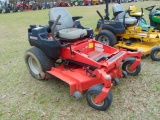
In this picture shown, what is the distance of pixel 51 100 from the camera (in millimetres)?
2787

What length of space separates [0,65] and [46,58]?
1.53 meters

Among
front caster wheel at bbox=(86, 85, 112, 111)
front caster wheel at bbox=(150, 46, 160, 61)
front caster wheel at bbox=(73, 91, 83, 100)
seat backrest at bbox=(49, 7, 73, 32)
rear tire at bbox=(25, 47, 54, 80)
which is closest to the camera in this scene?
front caster wheel at bbox=(86, 85, 112, 111)

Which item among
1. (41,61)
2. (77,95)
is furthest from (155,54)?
(41,61)

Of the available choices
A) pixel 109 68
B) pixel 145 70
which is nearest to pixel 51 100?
pixel 109 68

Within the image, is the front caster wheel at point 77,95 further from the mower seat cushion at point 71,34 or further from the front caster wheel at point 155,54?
the front caster wheel at point 155,54

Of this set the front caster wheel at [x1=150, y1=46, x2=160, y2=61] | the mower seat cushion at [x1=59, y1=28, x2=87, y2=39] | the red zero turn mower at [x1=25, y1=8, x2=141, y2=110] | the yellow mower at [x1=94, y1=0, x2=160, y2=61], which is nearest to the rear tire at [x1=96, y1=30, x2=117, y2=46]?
the yellow mower at [x1=94, y1=0, x2=160, y2=61]

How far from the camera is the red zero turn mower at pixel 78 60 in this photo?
256 cm

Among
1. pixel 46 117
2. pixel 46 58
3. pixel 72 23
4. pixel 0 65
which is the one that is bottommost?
pixel 46 117

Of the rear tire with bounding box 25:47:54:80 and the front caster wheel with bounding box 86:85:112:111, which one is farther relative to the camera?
the rear tire with bounding box 25:47:54:80

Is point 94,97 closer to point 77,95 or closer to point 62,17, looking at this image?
point 77,95

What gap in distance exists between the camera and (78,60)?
2947mm

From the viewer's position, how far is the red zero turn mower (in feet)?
8.41

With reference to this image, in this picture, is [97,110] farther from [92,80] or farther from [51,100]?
[51,100]

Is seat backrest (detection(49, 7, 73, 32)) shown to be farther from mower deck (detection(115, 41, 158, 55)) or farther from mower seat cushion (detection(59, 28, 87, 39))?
mower deck (detection(115, 41, 158, 55))
